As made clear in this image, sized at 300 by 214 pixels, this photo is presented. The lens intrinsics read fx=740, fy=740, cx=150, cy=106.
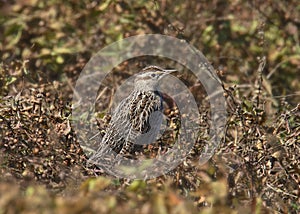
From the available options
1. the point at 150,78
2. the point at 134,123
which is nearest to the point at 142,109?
the point at 134,123

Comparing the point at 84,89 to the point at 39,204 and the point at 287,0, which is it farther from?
the point at 39,204

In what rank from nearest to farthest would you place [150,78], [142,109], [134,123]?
1. [134,123]
2. [142,109]
3. [150,78]

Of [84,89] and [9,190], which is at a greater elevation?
[84,89]

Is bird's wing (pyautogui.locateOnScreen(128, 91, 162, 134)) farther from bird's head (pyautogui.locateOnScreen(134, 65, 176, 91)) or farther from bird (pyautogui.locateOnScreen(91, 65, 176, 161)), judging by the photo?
bird's head (pyautogui.locateOnScreen(134, 65, 176, 91))

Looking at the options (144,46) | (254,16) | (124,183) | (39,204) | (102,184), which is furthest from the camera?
(254,16)

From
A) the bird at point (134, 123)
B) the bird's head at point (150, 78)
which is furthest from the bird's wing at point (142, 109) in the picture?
the bird's head at point (150, 78)

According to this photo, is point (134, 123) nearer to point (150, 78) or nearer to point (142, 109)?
point (142, 109)

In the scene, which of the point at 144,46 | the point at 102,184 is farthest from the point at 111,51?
the point at 102,184

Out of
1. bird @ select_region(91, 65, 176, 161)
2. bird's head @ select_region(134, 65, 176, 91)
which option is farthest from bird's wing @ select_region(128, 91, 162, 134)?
bird's head @ select_region(134, 65, 176, 91)
